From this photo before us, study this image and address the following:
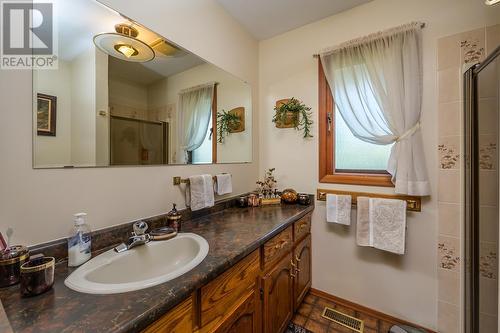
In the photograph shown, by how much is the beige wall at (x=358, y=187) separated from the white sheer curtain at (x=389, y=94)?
9cm

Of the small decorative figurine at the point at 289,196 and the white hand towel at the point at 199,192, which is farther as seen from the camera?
the small decorative figurine at the point at 289,196

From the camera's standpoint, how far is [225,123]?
65.8 inches

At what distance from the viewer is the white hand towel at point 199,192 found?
1270mm

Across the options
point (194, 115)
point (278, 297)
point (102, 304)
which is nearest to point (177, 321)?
point (102, 304)

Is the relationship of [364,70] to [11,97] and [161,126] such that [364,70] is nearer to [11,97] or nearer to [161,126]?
[161,126]

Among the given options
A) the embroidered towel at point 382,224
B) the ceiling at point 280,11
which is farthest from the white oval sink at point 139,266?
the ceiling at point 280,11

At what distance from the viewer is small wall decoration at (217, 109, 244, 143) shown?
1.61m

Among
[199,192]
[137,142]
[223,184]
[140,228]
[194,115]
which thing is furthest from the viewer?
[223,184]

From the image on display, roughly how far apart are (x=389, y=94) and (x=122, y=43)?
64.0 inches

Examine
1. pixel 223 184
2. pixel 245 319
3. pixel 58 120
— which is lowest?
pixel 245 319

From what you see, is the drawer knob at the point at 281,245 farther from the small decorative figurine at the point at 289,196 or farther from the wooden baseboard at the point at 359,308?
the wooden baseboard at the point at 359,308

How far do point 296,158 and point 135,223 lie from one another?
4.37 feet

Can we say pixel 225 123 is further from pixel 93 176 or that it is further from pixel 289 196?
pixel 93 176

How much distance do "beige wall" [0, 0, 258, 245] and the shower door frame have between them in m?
1.56
